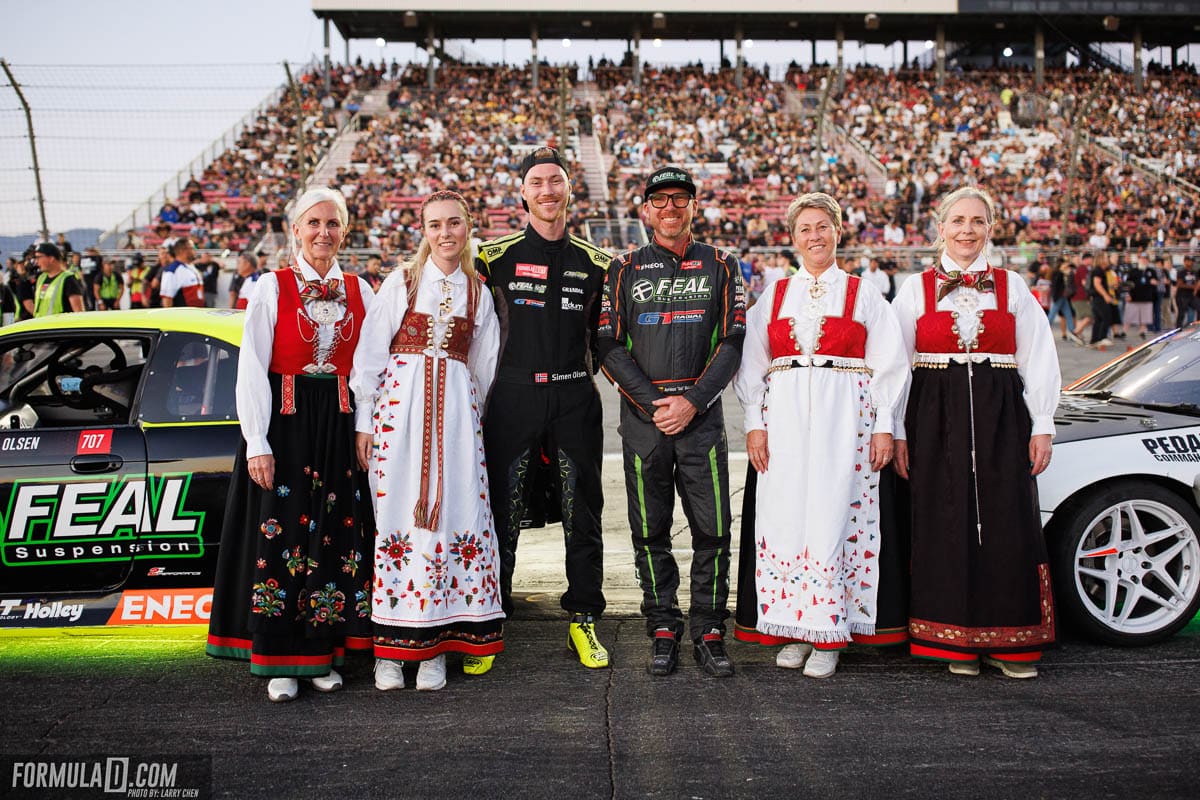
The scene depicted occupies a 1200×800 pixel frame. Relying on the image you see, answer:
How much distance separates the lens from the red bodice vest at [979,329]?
4266mm

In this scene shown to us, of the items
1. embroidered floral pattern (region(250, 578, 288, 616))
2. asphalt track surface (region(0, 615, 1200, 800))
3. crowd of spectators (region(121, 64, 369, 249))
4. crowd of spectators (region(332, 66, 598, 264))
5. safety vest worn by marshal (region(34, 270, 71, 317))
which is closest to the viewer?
asphalt track surface (region(0, 615, 1200, 800))

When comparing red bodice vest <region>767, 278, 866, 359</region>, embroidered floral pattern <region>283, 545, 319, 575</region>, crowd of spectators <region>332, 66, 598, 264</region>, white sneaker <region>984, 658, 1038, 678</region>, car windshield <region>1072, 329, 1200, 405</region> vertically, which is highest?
crowd of spectators <region>332, 66, 598, 264</region>

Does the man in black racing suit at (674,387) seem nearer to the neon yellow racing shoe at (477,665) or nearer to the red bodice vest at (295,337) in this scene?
the neon yellow racing shoe at (477,665)

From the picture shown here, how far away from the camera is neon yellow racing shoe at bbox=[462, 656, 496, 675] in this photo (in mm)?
4270

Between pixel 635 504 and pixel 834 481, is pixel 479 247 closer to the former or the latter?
pixel 635 504

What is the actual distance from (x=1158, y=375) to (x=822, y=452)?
2.11m

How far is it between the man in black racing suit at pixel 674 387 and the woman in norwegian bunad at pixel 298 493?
1.15 m

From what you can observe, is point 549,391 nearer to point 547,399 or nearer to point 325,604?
point 547,399

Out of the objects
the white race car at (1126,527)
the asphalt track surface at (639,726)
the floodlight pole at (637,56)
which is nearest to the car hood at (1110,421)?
the white race car at (1126,527)

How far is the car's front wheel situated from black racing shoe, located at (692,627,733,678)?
149cm

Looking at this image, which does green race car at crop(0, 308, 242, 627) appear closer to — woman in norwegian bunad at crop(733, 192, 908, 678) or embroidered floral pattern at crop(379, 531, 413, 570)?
embroidered floral pattern at crop(379, 531, 413, 570)

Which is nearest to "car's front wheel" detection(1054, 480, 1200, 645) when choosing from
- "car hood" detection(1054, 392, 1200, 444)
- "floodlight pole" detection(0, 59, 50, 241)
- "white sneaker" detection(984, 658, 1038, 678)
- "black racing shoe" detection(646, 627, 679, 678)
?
"car hood" detection(1054, 392, 1200, 444)

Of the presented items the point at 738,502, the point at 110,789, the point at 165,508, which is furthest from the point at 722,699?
the point at 738,502

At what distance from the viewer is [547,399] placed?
440cm
